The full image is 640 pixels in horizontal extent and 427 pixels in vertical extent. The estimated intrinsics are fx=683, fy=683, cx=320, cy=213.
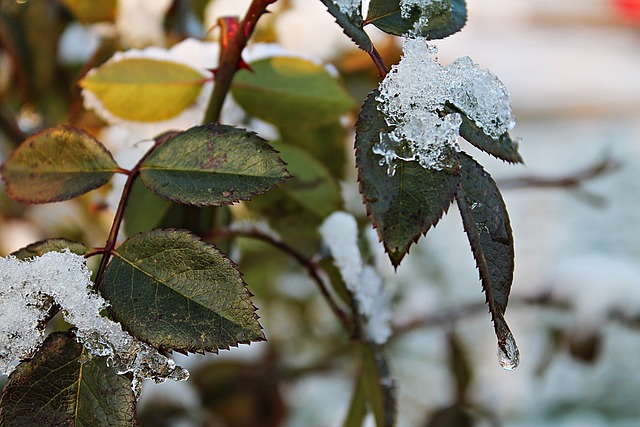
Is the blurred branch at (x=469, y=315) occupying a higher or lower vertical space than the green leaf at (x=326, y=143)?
lower

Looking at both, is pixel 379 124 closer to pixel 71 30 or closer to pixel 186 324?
pixel 186 324

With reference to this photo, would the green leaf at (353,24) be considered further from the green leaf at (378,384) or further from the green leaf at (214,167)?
the green leaf at (378,384)

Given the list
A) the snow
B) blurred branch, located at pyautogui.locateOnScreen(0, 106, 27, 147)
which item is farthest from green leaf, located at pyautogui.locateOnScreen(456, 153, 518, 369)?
blurred branch, located at pyautogui.locateOnScreen(0, 106, 27, 147)

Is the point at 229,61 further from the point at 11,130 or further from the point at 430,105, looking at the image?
the point at 11,130

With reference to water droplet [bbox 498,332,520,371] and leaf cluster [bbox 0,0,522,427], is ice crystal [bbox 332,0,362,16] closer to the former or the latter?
leaf cluster [bbox 0,0,522,427]

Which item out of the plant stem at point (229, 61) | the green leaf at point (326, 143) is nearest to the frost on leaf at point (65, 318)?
the plant stem at point (229, 61)
